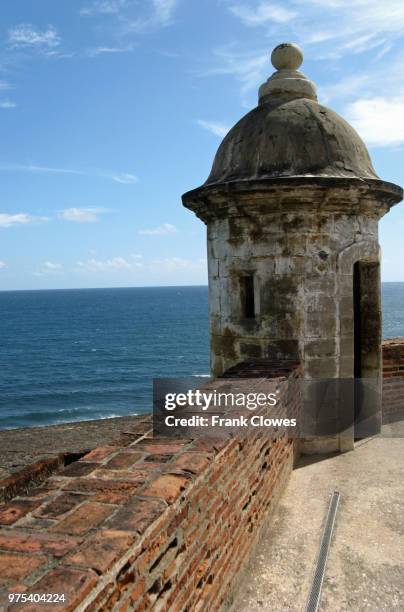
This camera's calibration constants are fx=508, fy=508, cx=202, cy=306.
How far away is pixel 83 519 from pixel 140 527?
0.26 metres

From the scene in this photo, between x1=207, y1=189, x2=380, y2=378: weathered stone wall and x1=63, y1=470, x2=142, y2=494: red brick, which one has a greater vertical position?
x1=207, y1=189, x2=380, y2=378: weathered stone wall

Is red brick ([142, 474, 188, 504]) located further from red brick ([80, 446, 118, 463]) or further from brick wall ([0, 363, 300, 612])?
red brick ([80, 446, 118, 463])

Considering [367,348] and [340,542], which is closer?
[340,542]

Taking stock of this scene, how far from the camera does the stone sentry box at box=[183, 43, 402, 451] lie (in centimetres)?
555

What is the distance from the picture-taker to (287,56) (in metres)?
6.42

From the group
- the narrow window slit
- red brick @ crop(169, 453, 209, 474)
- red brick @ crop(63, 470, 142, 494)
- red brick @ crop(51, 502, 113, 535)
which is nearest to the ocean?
the narrow window slit

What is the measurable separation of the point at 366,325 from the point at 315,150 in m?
2.34

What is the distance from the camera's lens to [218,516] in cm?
302

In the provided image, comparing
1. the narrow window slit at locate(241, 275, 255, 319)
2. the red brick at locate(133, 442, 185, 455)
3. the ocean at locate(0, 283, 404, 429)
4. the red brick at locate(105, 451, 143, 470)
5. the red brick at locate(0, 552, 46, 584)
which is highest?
the narrow window slit at locate(241, 275, 255, 319)

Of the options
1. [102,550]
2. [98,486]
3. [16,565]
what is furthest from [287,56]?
[16,565]

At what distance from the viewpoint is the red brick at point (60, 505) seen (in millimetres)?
2229

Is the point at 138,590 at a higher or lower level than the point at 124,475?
lower

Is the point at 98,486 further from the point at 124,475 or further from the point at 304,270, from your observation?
the point at 304,270

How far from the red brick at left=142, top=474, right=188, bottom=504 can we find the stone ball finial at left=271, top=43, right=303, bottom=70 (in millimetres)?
5630
